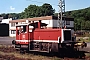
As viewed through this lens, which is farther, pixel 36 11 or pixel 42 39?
pixel 36 11

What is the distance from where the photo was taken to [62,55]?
17156mm

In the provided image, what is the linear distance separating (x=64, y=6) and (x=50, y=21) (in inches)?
651

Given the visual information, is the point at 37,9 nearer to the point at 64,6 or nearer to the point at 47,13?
the point at 47,13

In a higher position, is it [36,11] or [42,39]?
[36,11]

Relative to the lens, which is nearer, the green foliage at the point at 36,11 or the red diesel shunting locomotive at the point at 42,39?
the red diesel shunting locomotive at the point at 42,39

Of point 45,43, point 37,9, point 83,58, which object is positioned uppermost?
point 37,9

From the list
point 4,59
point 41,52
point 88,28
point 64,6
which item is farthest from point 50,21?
point 4,59

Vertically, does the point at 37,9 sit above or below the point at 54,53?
above

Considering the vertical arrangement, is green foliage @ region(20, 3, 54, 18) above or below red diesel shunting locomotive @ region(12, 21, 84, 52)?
above

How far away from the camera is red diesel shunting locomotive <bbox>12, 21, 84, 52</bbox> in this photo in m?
16.8

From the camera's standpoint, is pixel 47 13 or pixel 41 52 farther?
pixel 47 13

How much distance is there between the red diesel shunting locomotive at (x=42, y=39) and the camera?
55.2 feet

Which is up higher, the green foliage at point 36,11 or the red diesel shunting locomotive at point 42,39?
the green foliage at point 36,11

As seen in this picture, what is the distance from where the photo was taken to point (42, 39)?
59.5ft
